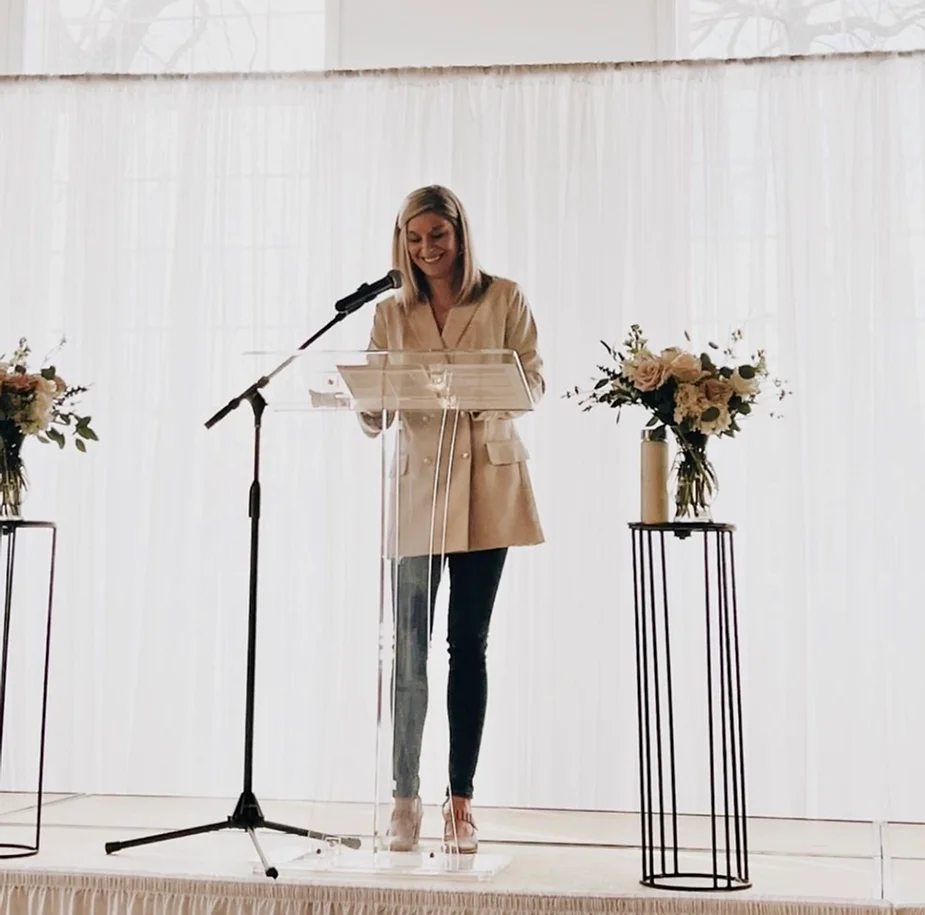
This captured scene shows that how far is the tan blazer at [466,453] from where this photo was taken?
246cm

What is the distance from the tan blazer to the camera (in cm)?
246

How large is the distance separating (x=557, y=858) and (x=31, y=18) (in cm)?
325

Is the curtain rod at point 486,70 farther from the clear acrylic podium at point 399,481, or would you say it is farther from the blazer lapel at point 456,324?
the clear acrylic podium at point 399,481

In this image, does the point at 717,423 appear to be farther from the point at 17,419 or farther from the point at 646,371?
the point at 17,419

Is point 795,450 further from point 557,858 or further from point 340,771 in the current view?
point 340,771

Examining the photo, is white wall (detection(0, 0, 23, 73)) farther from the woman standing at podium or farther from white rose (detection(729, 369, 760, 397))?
white rose (detection(729, 369, 760, 397))

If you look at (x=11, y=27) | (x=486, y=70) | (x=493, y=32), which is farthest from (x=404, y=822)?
(x=11, y=27)

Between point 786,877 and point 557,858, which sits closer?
point 786,877

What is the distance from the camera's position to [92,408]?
4012mm

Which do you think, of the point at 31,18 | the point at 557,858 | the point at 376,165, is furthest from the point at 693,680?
the point at 31,18

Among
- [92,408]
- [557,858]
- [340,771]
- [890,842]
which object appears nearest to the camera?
[340,771]

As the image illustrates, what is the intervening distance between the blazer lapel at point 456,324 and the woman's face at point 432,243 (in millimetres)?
97

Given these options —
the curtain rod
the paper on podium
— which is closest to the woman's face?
the paper on podium

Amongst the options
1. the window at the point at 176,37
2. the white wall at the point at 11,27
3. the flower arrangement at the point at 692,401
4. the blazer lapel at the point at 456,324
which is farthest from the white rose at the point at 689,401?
the white wall at the point at 11,27
